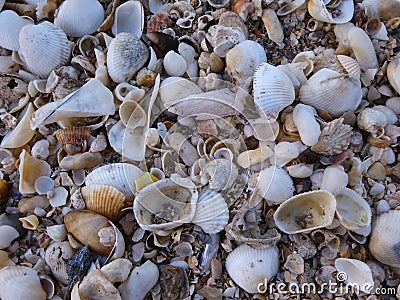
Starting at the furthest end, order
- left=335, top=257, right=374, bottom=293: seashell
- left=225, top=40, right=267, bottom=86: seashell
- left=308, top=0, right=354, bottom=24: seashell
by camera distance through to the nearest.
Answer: left=308, top=0, right=354, bottom=24: seashell < left=225, top=40, right=267, bottom=86: seashell < left=335, top=257, right=374, bottom=293: seashell

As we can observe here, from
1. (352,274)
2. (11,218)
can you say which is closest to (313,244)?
(352,274)

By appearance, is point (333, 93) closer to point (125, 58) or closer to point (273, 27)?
point (273, 27)

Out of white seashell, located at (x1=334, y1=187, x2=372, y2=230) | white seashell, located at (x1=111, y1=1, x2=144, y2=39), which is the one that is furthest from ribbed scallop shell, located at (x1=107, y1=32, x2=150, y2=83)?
white seashell, located at (x1=334, y1=187, x2=372, y2=230)

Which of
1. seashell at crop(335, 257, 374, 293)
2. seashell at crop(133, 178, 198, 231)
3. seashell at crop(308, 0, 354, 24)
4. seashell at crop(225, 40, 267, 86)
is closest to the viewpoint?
seashell at crop(335, 257, 374, 293)

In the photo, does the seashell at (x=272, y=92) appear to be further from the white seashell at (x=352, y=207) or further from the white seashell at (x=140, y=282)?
the white seashell at (x=140, y=282)

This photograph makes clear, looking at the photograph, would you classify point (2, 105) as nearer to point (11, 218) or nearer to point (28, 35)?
point (28, 35)

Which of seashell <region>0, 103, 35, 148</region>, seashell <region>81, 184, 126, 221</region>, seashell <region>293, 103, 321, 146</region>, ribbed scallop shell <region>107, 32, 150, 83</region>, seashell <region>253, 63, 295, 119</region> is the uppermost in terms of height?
ribbed scallop shell <region>107, 32, 150, 83</region>

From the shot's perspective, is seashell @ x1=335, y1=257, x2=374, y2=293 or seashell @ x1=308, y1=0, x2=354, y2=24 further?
seashell @ x1=308, y1=0, x2=354, y2=24

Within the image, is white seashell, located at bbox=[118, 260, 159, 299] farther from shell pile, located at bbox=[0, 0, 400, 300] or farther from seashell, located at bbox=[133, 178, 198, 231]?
seashell, located at bbox=[133, 178, 198, 231]
